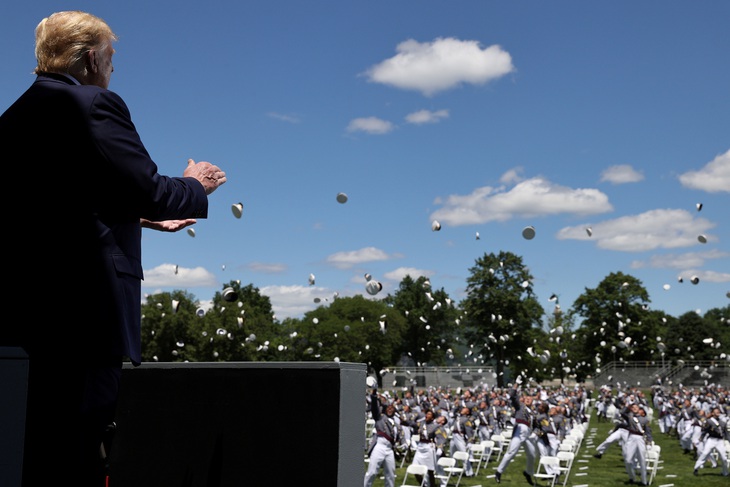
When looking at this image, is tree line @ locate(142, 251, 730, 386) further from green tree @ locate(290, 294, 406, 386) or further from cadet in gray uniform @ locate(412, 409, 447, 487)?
cadet in gray uniform @ locate(412, 409, 447, 487)

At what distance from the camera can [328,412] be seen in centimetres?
239

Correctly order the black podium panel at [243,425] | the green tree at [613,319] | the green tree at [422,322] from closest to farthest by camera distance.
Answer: the black podium panel at [243,425] → the green tree at [613,319] → the green tree at [422,322]

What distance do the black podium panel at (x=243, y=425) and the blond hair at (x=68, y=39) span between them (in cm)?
113

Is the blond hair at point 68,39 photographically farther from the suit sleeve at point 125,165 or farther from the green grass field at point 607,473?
the green grass field at point 607,473

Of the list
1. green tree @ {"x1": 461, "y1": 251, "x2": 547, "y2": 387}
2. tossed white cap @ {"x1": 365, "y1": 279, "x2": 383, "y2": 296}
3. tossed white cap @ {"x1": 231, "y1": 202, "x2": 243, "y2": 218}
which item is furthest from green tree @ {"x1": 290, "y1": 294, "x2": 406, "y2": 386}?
Result: tossed white cap @ {"x1": 231, "y1": 202, "x2": 243, "y2": 218}

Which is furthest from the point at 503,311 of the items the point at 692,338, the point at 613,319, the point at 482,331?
the point at 692,338

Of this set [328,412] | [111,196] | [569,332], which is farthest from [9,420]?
[569,332]

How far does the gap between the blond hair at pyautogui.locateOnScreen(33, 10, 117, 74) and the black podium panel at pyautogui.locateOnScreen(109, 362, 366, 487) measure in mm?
1133

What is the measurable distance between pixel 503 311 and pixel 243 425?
7642 cm

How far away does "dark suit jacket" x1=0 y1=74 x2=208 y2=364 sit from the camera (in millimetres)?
1680

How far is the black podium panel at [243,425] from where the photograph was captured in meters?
2.39

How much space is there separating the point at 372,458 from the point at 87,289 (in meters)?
15.4

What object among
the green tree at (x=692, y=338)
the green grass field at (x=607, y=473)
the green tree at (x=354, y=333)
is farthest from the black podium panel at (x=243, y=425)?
the green tree at (x=692, y=338)

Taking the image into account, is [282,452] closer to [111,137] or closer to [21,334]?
[21,334]
